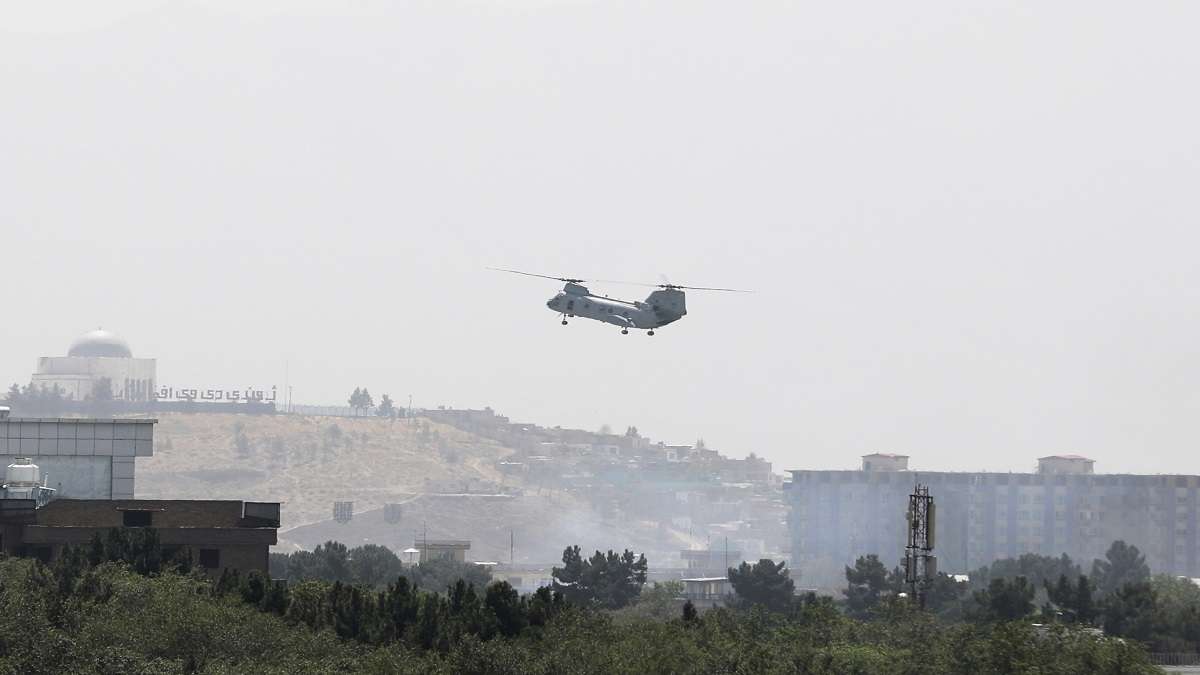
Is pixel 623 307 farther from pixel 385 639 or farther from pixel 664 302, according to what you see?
pixel 385 639

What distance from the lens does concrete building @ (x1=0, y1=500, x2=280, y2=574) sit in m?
142

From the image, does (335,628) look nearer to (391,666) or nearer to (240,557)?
(391,666)

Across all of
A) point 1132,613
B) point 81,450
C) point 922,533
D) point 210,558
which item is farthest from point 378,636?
point 1132,613

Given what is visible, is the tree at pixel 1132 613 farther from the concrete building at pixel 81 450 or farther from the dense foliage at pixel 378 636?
the concrete building at pixel 81 450

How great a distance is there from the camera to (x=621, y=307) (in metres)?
165

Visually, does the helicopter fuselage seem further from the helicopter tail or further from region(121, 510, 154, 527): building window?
region(121, 510, 154, 527): building window

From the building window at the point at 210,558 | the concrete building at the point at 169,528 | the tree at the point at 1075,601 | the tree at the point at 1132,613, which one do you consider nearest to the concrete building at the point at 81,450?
the concrete building at the point at 169,528

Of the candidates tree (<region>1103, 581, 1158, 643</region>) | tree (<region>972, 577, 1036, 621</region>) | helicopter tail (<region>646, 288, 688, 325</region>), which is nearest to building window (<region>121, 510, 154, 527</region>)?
helicopter tail (<region>646, 288, 688, 325</region>)

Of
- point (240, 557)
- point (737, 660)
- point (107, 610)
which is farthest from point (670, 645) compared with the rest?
point (240, 557)

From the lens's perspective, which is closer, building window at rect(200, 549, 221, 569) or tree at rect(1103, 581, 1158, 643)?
building window at rect(200, 549, 221, 569)

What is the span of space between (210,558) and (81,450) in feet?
116

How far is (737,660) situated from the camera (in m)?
103

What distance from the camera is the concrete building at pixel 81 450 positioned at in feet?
565

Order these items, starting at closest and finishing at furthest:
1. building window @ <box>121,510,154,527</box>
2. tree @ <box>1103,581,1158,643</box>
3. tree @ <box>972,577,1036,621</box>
Result: building window @ <box>121,510,154,527</box>
tree @ <box>1103,581,1158,643</box>
tree @ <box>972,577,1036,621</box>
